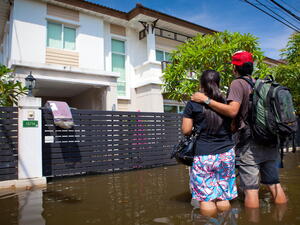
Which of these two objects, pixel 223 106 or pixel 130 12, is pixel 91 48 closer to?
pixel 130 12

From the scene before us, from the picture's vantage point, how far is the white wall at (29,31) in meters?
9.62

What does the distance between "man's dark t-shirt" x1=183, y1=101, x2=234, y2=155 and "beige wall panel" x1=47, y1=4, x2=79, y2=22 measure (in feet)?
33.3

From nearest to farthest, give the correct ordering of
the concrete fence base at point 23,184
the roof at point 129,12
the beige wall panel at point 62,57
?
the concrete fence base at point 23,184
the beige wall panel at point 62,57
the roof at point 129,12

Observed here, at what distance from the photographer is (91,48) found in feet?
37.4

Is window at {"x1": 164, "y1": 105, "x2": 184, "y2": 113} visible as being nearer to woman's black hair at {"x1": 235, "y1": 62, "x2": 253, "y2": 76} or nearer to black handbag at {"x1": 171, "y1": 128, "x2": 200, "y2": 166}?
woman's black hair at {"x1": 235, "y1": 62, "x2": 253, "y2": 76}

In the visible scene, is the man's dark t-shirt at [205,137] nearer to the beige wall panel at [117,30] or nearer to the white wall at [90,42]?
the white wall at [90,42]

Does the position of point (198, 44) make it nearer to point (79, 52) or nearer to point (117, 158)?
point (117, 158)

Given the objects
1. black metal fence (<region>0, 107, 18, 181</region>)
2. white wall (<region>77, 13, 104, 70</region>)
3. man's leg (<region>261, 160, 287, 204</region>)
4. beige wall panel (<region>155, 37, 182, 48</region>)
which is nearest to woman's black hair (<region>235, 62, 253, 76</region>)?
man's leg (<region>261, 160, 287, 204</region>)

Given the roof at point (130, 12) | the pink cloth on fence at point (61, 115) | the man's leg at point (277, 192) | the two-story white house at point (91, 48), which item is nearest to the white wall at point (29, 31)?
the two-story white house at point (91, 48)

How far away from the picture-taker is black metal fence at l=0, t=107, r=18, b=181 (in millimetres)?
5211

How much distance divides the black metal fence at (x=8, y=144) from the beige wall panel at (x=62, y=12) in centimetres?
679

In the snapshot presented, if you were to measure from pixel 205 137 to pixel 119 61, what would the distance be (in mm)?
10909

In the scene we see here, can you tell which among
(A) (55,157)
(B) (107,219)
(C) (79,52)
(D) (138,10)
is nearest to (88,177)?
(A) (55,157)

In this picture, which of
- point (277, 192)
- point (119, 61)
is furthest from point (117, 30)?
point (277, 192)
